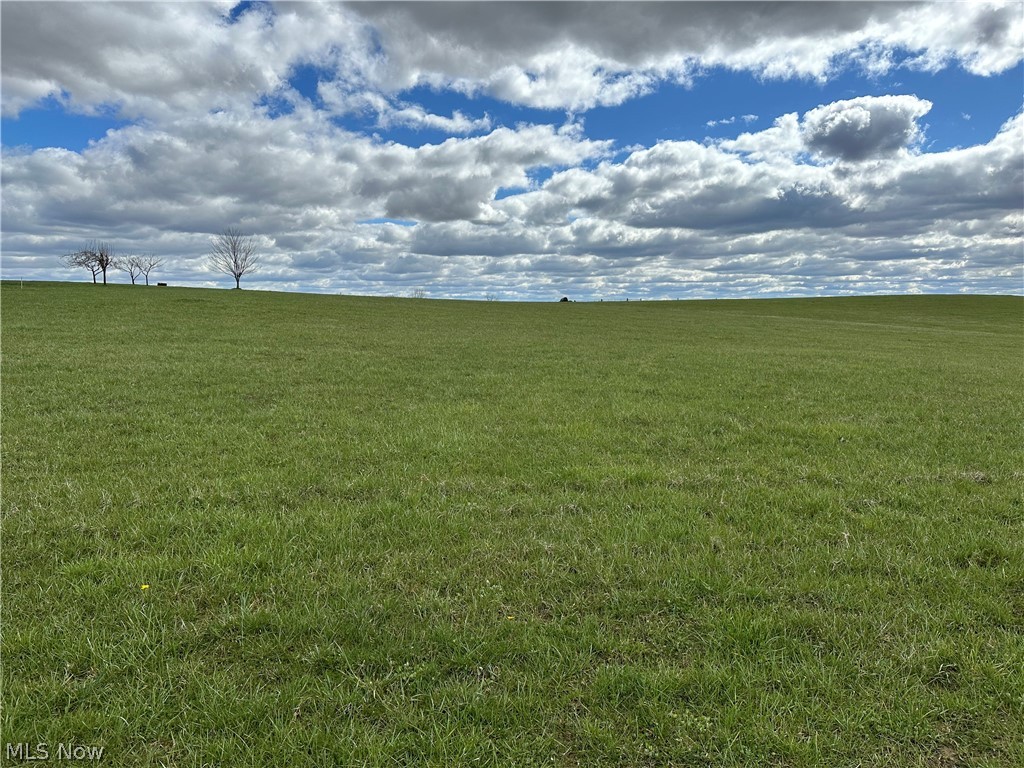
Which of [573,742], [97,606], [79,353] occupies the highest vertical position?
[79,353]

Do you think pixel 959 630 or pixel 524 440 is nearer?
pixel 959 630

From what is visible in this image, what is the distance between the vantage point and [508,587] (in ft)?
17.0

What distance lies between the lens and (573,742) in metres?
3.53

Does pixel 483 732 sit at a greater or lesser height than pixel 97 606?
lesser

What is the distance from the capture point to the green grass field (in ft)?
11.8

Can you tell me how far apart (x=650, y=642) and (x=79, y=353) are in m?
23.1

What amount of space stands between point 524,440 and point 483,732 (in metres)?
6.84

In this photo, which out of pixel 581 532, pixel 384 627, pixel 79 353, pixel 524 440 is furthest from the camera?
pixel 79 353

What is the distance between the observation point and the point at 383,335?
3262 centimetres

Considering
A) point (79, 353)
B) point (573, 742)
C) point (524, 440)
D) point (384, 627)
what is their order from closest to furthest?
1. point (573, 742)
2. point (384, 627)
3. point (524, 440)
4. point (79, 353)

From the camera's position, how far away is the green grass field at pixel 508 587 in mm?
3582

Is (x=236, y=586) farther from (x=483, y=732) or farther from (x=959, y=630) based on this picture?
(x=959, y=630)

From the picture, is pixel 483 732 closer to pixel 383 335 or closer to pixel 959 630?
pixel 959 630

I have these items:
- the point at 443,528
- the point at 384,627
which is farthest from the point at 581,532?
the point at 384,627
